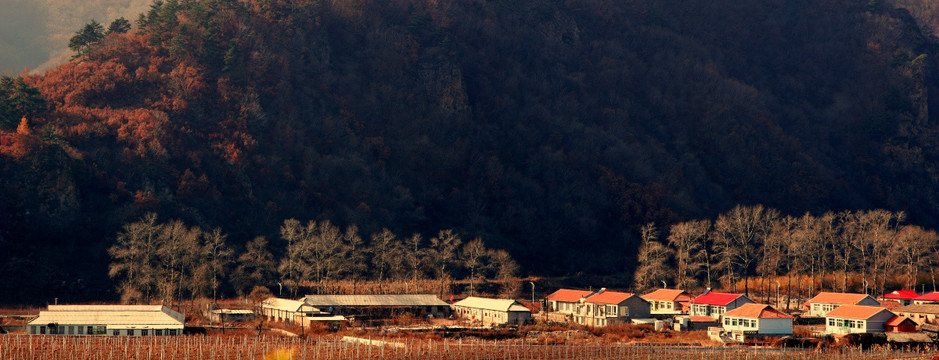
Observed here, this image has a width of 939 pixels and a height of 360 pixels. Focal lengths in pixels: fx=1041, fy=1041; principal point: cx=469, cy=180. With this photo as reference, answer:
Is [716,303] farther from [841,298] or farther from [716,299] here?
[841,298]

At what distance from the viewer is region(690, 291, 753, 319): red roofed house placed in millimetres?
98500

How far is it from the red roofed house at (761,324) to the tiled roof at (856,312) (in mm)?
4923

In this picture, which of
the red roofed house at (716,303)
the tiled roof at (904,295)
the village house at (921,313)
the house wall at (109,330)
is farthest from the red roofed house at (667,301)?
the house wall at (109,330)

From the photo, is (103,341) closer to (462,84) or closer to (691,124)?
(462,84)

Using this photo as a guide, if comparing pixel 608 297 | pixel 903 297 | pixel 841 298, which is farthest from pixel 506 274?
pixel 903 297

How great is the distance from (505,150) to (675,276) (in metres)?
40.3

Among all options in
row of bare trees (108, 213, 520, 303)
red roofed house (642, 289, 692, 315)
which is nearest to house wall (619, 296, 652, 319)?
red roofed house (642, 289, 692, 315)

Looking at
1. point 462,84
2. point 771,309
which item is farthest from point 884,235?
point 462,84

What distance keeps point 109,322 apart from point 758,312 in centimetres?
5298

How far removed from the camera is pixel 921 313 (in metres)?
99.9

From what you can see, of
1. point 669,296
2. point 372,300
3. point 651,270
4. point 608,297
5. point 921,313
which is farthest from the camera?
point 651,270

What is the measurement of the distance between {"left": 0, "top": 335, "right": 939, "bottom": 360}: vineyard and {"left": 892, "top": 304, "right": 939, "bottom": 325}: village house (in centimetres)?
2527

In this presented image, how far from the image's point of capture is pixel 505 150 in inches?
6442

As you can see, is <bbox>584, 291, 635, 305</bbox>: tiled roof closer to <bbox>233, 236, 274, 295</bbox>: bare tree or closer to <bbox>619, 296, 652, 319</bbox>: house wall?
<bbox>619, 296, 652, 319</bbox>: house wall
